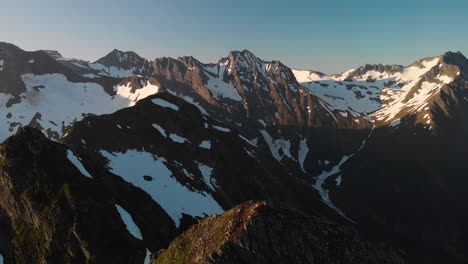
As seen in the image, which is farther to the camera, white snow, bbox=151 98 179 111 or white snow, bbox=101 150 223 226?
white snow, bbox=151 98 179 111

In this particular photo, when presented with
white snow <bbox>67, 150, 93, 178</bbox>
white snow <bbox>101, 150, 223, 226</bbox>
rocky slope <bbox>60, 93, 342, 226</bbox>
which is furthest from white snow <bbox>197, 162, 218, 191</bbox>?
white snow <bbox>67, 150, 93, 178</bbox>

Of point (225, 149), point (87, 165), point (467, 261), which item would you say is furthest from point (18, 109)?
point (467, 261)

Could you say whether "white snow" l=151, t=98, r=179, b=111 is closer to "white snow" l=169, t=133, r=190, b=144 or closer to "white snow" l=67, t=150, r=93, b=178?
"white snow" l=169, t=133, r=190, b=144

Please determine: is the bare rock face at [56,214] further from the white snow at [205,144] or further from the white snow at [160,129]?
the white snow at [205,144]

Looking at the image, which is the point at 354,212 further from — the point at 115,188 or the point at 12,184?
the point at 12,184

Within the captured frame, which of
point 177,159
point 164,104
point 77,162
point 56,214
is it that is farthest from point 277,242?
point 164,104

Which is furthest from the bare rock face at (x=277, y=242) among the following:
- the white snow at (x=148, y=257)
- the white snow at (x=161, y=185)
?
the white snow at (x=161, y=185)

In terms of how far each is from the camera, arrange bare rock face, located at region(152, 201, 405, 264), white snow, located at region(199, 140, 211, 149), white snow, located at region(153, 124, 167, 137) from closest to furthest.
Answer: bare rock face, located at region(152, 201, 405, 264)
white snow, located at region(153, 124, 167, 137)
white snow, located at region(199, 140, 211, 149)

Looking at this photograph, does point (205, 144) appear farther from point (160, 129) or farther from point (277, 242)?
point (277, 242)
